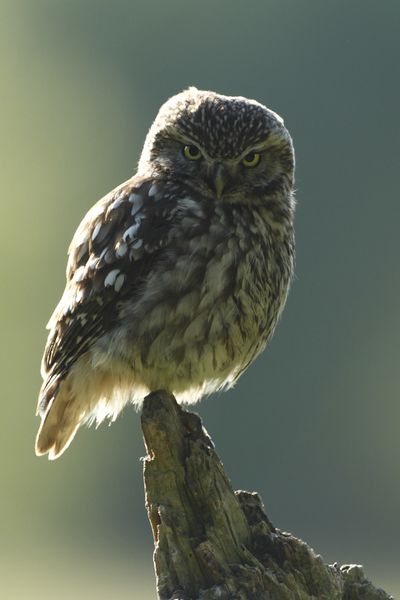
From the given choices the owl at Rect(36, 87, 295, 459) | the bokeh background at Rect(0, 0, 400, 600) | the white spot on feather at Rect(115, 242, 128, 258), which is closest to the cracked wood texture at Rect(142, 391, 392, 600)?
the owl at Rect(36, 87, 295, 459)

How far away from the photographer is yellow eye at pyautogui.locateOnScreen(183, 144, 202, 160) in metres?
7.87

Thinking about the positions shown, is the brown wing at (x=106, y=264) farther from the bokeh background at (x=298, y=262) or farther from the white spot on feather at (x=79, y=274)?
the bokeh background at (x=298, y=262)

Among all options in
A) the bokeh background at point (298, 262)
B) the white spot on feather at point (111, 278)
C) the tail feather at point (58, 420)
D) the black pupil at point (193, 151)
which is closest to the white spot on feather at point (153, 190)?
the black pupil at point (193, 151)

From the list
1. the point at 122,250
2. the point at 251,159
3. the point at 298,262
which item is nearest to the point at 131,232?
the point at 122,250

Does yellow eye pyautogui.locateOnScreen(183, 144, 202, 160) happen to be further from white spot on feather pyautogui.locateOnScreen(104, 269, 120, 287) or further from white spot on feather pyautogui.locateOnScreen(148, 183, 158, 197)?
white spot on feather pyautogui.locateOnScreen(104, 269, 120, 287)

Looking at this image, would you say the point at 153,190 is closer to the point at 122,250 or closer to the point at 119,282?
the point at 122,250

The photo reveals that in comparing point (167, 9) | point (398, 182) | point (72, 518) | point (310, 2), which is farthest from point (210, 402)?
point (167, 9)

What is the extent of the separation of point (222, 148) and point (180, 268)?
0.61m

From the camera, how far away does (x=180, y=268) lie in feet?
25.0

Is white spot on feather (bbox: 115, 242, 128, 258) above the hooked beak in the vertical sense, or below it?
below

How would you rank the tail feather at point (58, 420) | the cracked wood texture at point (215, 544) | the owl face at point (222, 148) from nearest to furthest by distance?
the cracked wood texture at point (215, 544) → the owl face at point (222, 148) → the tail feather at point (58, 420)

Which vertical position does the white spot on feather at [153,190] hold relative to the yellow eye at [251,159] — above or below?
below

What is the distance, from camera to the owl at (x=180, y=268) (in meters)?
7.63

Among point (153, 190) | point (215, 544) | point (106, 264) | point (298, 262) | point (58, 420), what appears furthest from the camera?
point (298, 262)
